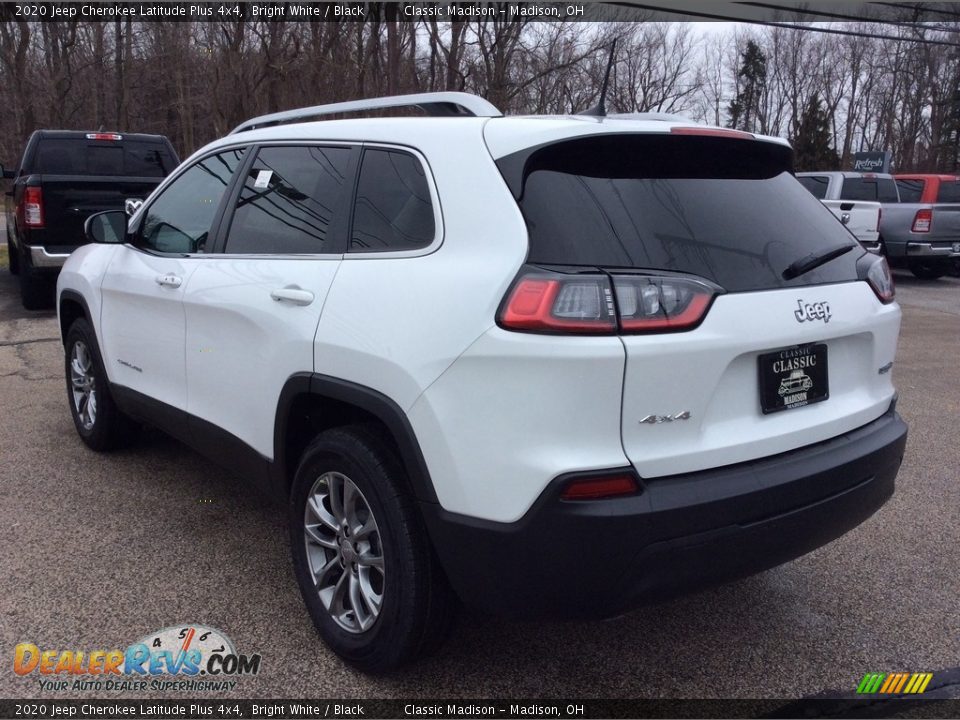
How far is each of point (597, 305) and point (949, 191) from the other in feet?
50.2

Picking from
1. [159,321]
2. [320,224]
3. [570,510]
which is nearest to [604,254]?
[570,510]

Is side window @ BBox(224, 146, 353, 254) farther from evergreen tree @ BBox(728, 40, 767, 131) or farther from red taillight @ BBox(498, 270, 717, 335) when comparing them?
evergreen tree @ BBox(728, 40, 767, 131)

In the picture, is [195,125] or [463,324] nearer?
[463,324]

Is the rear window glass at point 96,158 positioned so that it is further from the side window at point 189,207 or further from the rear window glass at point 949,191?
the rear window glass at point 949,191

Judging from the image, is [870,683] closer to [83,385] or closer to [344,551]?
[344,551]

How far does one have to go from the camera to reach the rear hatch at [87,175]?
357 inches

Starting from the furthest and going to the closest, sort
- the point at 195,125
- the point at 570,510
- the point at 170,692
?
the point at 195,125 < the point at 170,692 < the point at 570,510

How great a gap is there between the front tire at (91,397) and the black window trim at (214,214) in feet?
2.38

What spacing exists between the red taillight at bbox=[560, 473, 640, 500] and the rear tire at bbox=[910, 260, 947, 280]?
49.9ft

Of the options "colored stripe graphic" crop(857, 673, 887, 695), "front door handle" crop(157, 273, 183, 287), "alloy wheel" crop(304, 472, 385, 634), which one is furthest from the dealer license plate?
A: "front door handle" crop(157, 273, 183, 287)

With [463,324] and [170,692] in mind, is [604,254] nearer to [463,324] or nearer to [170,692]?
[463,324]

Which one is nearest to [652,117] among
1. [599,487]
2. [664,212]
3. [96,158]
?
[664,212]

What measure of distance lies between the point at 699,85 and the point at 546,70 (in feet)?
48.7

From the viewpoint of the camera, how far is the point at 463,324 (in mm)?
2303
